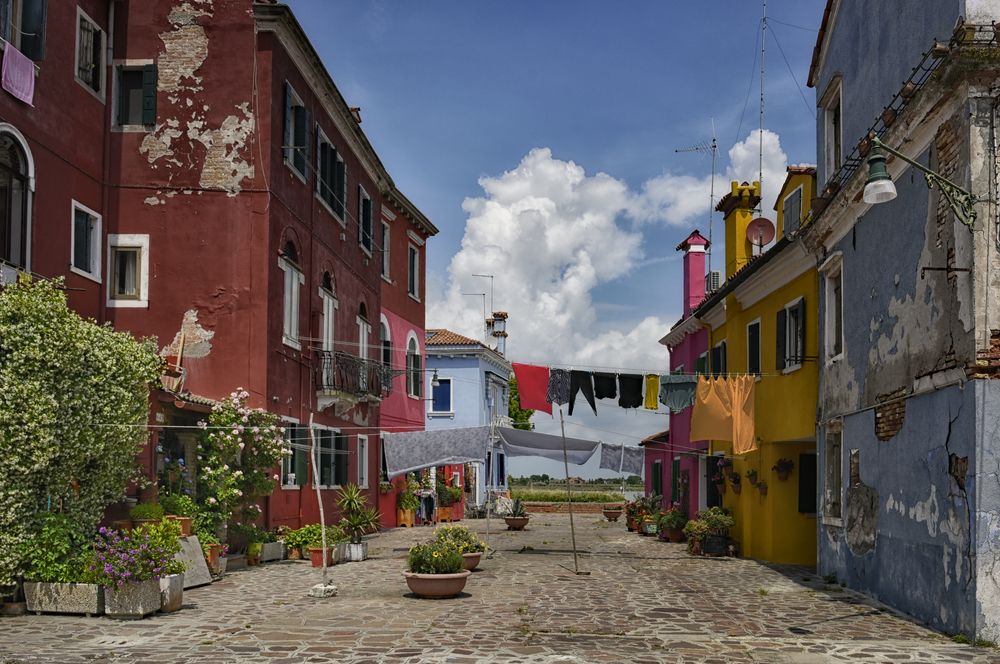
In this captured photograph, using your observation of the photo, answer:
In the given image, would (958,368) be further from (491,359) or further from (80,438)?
(491,359)

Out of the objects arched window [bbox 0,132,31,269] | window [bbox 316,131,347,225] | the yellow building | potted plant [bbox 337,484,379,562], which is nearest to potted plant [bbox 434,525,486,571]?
potted plant [bbox 337,484,379,562]

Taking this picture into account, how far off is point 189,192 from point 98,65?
2771mm

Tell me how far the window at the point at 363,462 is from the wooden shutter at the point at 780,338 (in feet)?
38.9

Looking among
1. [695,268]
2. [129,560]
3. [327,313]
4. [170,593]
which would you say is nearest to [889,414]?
[170,593]

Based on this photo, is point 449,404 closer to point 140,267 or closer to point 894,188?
point 140,267

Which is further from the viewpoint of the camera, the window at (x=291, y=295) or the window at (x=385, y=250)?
the window at (x=385, y=250)

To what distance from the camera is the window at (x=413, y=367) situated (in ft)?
105

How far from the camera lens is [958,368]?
35.2 ft

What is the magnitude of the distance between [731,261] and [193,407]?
561 inches

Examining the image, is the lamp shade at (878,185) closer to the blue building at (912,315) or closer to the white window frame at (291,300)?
the blue building at (912,315)

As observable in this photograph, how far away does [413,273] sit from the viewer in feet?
109

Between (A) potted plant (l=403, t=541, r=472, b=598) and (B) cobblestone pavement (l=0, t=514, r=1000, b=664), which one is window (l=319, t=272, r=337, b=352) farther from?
(A) potted plant (l=403, t=541, r=472, b=598)

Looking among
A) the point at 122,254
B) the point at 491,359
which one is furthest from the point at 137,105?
the point at 491,359

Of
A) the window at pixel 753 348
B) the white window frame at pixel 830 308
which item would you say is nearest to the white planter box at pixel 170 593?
the white window frame at pixel 830 308
